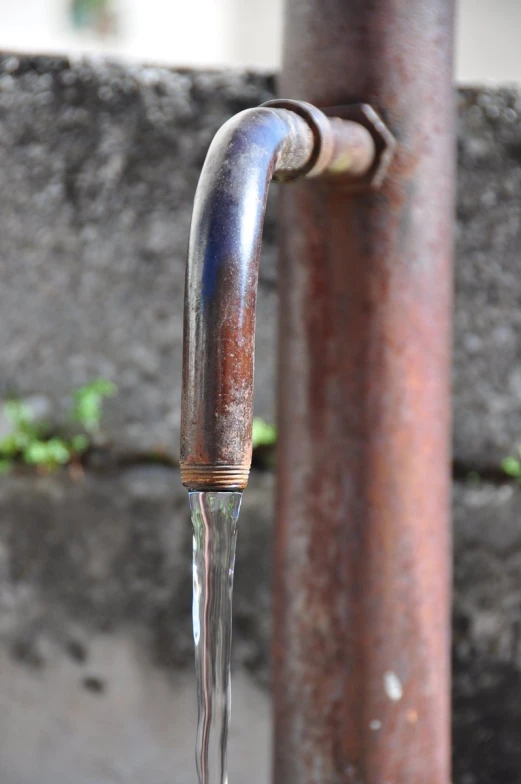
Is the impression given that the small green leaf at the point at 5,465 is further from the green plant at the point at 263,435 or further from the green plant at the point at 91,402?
the green plant at the point at 263,435

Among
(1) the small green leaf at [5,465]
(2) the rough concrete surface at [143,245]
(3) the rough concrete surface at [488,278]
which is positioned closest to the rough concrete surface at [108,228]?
(2) the rough concrete surface at [143,245]

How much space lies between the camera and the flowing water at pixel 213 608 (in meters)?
0.74

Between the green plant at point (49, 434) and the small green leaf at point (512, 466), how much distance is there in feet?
2.09

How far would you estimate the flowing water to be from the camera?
0.74 meters

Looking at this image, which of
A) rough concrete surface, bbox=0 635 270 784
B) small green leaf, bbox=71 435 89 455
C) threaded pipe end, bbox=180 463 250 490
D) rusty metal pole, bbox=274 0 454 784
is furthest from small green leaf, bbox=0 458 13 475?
threaded pipe end, bbox=180 463 250 490

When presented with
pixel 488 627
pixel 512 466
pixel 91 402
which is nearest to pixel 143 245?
pixel 91 402

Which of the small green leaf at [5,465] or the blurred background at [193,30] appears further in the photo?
the blurred background at [193,30]

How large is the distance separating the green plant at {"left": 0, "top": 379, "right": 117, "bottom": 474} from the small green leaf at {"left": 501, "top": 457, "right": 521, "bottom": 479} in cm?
64

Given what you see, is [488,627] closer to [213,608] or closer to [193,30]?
[213,608]

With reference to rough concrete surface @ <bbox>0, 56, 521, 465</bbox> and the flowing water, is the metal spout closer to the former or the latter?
the flowing water

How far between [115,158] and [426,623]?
845mm

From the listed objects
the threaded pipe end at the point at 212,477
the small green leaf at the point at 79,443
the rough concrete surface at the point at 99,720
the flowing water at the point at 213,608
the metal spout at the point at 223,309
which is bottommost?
the rough concrete surface at the point at 99,720

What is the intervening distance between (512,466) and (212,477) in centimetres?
79

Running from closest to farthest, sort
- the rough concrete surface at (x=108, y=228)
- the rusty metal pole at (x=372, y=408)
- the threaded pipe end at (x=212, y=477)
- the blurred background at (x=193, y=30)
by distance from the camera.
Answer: the threaded pipe end at (x=212, y=477)
the rusty metal pole at (x=372, y=408)
the rough concrete surface at (x=108, y=228)
the blurred background at (x=193, y=30)
